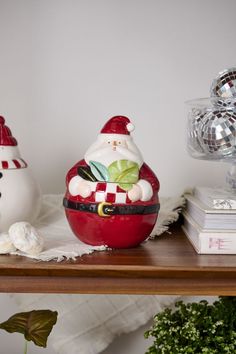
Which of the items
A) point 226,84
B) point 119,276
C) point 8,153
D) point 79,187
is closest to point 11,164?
point 8,153

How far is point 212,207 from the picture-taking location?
79 cm

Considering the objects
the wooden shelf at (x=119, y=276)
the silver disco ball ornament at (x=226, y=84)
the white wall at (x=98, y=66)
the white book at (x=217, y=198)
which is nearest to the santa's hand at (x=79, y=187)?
the wooden shelf at (x=119, y=276)

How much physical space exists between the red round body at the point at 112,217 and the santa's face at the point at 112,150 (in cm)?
3

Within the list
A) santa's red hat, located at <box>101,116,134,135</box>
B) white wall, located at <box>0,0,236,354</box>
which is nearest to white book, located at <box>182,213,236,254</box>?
santa's red hat, located at <box>101,116,134,135</box>

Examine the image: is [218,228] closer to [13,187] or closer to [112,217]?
[112,217]

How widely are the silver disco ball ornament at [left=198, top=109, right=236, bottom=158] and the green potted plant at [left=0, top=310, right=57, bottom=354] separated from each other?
448 millimetres

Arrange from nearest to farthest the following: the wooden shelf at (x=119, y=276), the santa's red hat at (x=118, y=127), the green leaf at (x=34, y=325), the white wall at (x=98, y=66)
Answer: the wooden shelf at (x=119, y=276) → the santa's red hat at (x=118, y=127) → the green leaf at (x=34, y=325) → the white wall at (x=98, y=66)

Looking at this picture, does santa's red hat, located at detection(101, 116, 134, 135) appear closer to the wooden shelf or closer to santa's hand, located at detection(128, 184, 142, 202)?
santa's hand, located at detection(128, 184, 142, 202)

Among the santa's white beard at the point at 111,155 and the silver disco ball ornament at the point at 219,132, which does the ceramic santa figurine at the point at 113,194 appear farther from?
the silver disco ball ornament at the point at 219,132

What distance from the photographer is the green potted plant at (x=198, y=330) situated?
945 mm

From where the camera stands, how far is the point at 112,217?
29.6 inches

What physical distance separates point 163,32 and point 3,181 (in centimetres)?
62

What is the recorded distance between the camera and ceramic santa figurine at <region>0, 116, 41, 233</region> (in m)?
0.83

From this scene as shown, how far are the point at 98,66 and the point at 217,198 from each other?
57 cm
